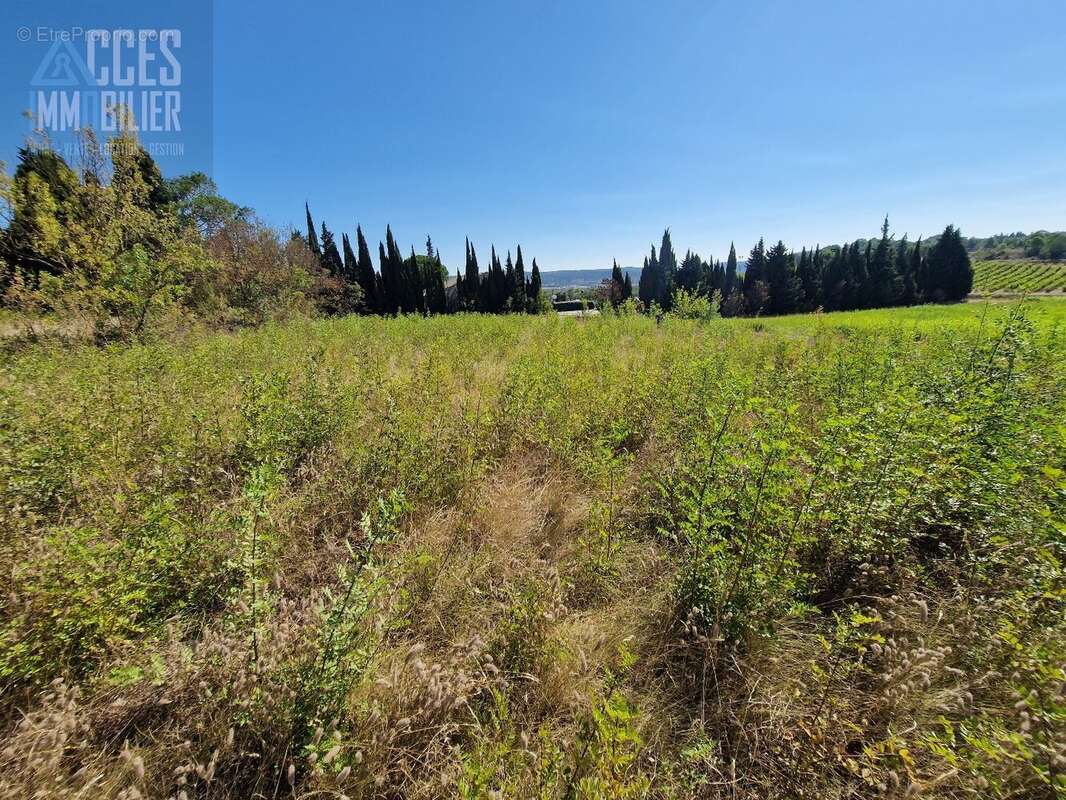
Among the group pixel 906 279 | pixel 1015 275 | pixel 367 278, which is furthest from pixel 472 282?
pixel 1015 275

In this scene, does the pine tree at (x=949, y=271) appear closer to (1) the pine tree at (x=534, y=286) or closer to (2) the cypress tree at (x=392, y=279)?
(1) the pine tree at (x=534, y=286)

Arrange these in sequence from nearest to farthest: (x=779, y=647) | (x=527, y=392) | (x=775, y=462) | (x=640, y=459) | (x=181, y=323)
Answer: (x=779, y=647) → (x=775, y=462) → (x=640, y=459) → (x=527, y=392) → (x=181, y=323)

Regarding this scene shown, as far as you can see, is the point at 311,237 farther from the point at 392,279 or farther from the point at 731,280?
the point at 731,280

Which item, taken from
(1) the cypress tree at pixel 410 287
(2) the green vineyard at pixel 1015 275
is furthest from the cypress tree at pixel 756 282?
(1) the cypress tree at pixel 410 287

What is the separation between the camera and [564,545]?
2562 mm

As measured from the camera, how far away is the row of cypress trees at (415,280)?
33719 mm

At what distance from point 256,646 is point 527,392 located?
288cm

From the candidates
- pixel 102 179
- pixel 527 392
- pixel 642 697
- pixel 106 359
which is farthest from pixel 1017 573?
pixel 102 179

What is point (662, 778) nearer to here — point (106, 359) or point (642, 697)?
point (642, 697)

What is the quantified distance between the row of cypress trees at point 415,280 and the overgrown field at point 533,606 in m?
30.3

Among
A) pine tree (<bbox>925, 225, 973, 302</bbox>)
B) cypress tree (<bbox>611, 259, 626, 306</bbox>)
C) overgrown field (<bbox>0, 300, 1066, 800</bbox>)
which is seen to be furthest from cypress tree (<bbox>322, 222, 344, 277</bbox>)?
pine tree (<bbox>925, 225, 973, 302</bbox>)

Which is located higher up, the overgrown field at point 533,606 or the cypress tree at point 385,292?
the cypress tree at point 385,292

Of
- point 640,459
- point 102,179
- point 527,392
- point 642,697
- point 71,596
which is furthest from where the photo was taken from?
point 102,179

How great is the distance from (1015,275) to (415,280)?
78.4 meters
